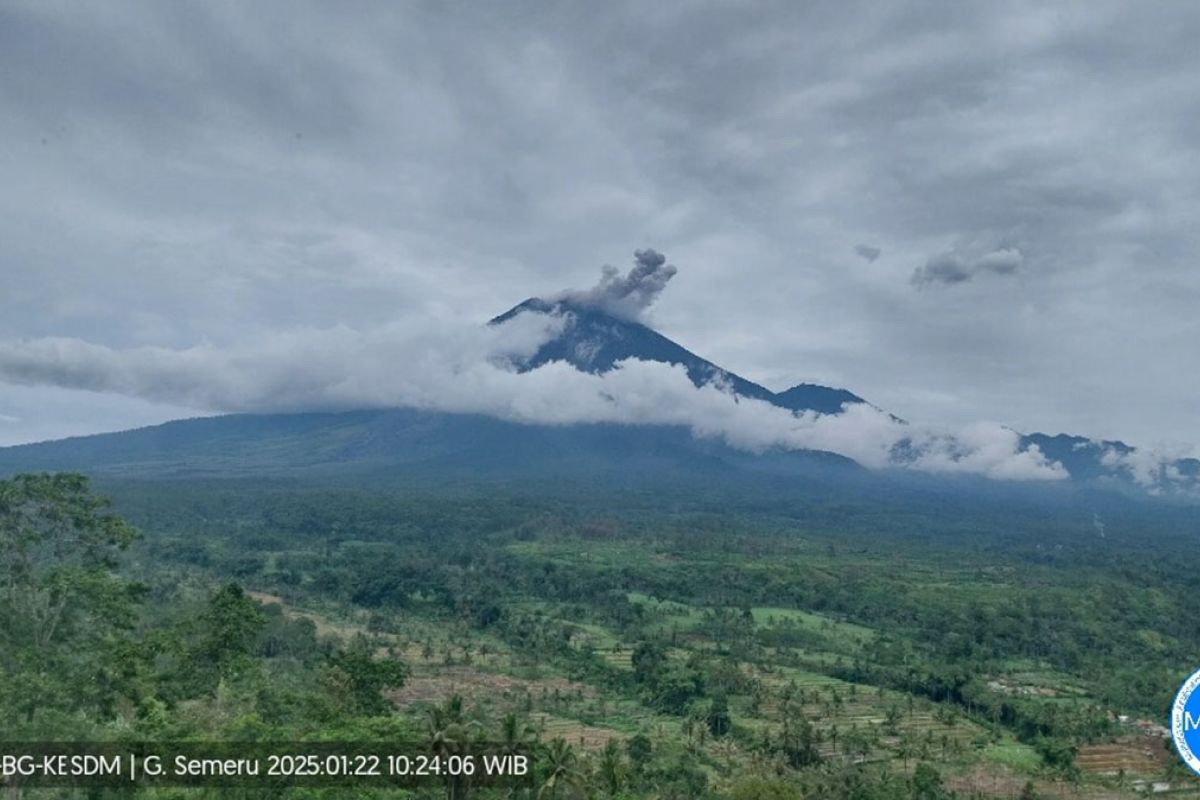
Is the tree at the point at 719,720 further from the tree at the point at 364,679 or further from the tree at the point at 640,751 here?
the tree at the point at 364,679

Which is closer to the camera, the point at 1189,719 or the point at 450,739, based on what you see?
the point at 1189,719

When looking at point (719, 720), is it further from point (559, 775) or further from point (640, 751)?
point (559, 775)

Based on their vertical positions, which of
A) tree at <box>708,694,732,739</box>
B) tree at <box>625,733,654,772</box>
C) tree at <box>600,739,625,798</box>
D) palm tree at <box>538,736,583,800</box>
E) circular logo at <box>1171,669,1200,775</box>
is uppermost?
circular logo at <box>1171,669,1200,775</box>

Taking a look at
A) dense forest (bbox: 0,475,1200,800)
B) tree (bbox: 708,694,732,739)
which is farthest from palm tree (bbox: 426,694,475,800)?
tree (bbox: 708,694,732,739)

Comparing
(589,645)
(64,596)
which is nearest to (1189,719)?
(64,596)

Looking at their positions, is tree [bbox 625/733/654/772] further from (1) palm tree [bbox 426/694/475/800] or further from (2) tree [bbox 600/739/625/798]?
(1) palm tree [bbox 426/694/475/800]

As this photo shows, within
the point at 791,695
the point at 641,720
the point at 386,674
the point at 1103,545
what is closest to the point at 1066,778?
the point at 791,695
